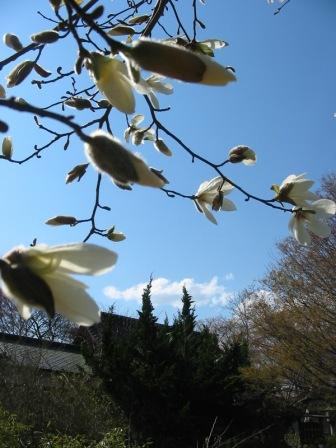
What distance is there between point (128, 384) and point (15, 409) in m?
1.48

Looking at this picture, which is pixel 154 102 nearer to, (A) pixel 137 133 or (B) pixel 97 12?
(A) pixel 137 133

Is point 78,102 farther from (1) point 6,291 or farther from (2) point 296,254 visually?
(2) point 296,254

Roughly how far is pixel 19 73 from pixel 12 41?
0.49 feet

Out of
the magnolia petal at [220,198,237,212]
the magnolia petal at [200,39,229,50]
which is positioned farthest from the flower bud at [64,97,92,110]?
the magnolia petal at [220,198,237,212]

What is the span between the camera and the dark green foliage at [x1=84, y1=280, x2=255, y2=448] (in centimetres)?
612

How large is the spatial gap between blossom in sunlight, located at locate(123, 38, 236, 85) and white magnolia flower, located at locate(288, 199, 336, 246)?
2.17 feet

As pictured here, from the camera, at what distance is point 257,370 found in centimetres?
834

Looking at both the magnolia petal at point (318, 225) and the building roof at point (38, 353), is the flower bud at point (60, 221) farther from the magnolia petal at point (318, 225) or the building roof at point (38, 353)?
the building roof at point (38, 353)

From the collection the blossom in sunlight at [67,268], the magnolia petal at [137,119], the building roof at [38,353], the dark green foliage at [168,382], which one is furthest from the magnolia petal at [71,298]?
the building roof at [38,353]

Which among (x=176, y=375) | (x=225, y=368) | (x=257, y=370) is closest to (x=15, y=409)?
(x=176, y=375)

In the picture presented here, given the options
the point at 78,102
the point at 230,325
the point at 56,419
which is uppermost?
the point at 230,325

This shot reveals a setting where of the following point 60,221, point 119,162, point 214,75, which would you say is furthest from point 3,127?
point 60,221

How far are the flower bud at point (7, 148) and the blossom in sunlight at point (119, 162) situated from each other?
0.69 meters

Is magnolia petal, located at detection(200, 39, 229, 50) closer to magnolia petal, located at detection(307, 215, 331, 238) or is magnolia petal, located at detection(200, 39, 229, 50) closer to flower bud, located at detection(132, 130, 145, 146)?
flower bud, located at detection(132, 130, 145, 146)
